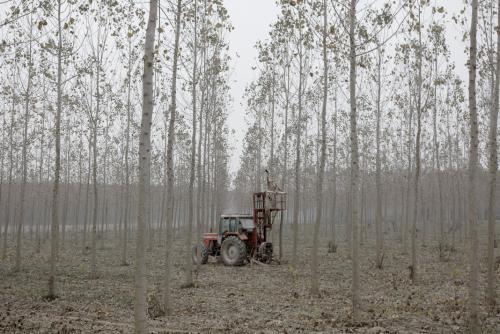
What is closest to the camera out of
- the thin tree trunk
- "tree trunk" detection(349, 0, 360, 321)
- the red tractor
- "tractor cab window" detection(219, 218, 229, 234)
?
the thin tree trunk

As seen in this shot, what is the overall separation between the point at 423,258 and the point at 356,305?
1294cm

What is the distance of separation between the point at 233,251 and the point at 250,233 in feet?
3.10

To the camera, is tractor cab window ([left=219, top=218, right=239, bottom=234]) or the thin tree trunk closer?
the thin tree trunk

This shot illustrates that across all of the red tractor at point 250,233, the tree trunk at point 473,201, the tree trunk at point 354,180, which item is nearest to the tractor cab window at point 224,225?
the red tractor at point 250,233

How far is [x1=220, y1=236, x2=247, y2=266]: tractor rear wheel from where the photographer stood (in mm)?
16062

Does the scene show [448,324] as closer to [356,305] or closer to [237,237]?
[356,305]

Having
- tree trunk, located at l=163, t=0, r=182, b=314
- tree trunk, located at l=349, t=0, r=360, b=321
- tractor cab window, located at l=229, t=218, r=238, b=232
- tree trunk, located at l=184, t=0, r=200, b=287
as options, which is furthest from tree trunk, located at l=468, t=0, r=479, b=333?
tractor cab window, located at l=229, t=218, r=238, b=232

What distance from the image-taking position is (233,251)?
54.0ft

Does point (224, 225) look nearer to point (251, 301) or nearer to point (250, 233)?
point (250, 233)

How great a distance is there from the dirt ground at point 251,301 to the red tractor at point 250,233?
515 millimetres

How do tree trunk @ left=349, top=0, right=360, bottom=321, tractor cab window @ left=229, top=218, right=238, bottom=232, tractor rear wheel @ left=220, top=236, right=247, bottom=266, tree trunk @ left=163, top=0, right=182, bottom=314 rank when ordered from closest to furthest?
tree trunk @ left=349, top=0, right=360, bottom=321 < tree trunk @ left=163, top=0, right=182, bottom=314 < tractor rear wheel @ left=220, top=236, right=247, bottom=266 < tractor cab window @ left=229, top=218, right=238, bottom=232

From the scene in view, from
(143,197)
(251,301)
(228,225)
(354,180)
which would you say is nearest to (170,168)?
(251,301)

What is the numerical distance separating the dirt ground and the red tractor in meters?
0.51

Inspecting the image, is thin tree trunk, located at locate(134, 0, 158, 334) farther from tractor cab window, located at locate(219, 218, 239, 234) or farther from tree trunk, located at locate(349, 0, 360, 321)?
tractor cab window, located at locate(219, 218, 239, 234)
